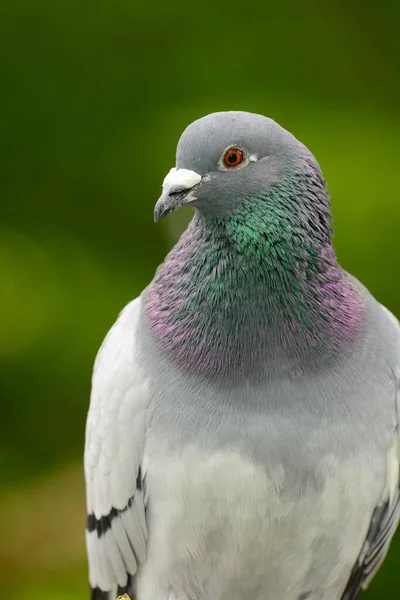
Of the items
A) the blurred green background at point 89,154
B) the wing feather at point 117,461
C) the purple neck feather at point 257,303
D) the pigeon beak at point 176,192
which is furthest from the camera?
the blurred green background at point 89,154

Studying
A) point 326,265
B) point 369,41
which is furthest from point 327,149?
point 326,265

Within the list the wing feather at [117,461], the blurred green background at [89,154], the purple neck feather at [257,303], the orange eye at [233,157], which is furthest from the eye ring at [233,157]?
the blurred green background at [89,154]

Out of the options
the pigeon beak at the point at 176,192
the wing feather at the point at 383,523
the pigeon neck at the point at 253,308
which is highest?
the pigeon beak at the point at 176,192

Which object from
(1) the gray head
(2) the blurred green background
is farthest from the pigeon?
(2) the blurred green background

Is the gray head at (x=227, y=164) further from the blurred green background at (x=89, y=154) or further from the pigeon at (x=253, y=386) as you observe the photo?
the blurred green background at (x=89, y=154)

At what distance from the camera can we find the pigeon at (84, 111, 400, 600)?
1.73 metres

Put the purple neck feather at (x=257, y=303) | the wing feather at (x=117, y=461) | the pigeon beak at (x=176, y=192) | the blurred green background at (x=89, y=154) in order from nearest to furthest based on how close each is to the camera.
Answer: the pigeon beak at (x=176, y=192)
the purple neck feather at (x=257, y=303)
the wing feather at (x=117, y=461)
the blurred green background at (x=89, y=154)

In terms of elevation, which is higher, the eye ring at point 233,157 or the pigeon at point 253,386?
the eye ring at point 233,157

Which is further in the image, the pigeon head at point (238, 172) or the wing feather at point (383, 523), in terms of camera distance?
the wing feather at point (383, 523)

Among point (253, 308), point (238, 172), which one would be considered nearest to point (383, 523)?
point (253, 308)

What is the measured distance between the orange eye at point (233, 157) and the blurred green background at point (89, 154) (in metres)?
1.80

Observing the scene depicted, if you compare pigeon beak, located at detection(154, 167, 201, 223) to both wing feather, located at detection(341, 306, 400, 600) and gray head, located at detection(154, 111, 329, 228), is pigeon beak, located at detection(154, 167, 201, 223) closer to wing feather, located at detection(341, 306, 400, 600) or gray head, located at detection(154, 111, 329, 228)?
gray head, located at detection(154, 111, 329, 228)

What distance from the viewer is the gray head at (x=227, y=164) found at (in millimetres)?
1668

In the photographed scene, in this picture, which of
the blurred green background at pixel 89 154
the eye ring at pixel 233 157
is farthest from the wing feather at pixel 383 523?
the blurred green background at pixel 89 154
